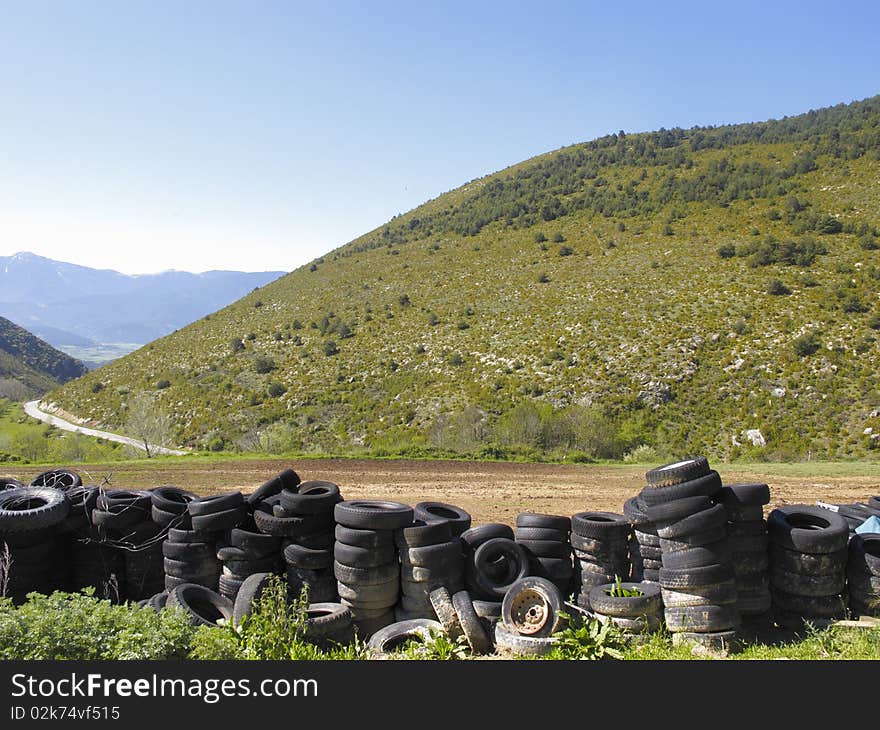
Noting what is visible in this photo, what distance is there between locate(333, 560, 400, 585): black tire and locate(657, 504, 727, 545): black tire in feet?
12.2

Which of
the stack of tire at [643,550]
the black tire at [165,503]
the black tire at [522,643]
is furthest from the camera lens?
the black tire at [165,503]

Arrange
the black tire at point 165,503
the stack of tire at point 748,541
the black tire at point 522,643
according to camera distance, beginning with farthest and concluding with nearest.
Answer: the black tire at point 165,503
the stack of tire at point 748,541
the black tire at point 522,643

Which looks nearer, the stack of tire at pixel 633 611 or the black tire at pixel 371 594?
the stack of tire at pixel 633 611

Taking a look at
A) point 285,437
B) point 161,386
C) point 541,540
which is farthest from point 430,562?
point 161,386

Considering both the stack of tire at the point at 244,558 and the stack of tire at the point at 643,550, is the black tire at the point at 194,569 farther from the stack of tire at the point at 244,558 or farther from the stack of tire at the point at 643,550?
the stack of tire at the point at 643,550

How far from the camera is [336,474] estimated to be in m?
20.0

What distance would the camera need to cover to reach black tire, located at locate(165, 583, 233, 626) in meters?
7.34

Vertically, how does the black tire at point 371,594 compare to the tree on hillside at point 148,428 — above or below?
above

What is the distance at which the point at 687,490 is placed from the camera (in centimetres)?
706

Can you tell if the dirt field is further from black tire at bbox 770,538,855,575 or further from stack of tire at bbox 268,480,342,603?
black tire at bbox 770,538,855,575

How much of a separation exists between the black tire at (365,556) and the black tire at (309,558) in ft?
1.32

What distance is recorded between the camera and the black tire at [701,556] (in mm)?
6758

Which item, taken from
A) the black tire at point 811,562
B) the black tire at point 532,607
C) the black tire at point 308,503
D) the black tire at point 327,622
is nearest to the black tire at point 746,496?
the black tire at point 811,562

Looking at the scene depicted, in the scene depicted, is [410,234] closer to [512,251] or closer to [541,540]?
[512,251]
